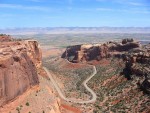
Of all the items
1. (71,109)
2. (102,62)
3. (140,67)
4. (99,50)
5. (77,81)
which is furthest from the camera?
(99,50)

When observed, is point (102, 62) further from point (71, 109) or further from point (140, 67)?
point (71, 109)

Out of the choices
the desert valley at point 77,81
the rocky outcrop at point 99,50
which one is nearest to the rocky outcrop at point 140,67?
the desert valley at point 77,81

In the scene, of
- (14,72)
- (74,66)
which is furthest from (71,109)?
(74,66)

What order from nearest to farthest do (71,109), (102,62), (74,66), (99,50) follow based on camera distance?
(71,109) < (102,62) < (74,66) < (99,50)

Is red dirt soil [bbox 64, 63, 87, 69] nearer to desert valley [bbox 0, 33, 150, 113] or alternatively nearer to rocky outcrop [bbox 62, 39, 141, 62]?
desert valley [bbox 0, 33, 150, 113]

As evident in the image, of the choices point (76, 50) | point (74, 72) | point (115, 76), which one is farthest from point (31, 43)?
point (76, 50)

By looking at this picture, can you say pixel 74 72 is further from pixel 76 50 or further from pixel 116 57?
pixel 76 50

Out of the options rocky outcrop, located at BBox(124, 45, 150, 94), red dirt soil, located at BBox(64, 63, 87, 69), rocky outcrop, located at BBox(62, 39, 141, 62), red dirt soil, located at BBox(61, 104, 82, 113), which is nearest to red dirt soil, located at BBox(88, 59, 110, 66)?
rocky outcrop, located at BBox(62, 39, 141, 62)
